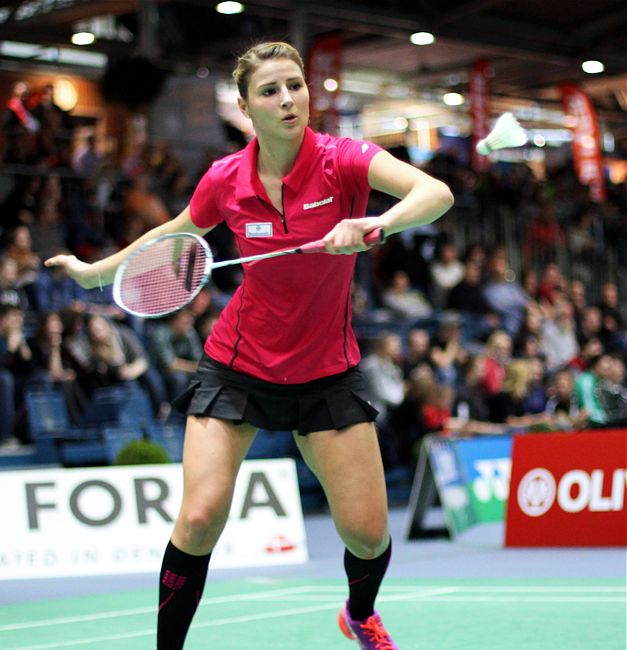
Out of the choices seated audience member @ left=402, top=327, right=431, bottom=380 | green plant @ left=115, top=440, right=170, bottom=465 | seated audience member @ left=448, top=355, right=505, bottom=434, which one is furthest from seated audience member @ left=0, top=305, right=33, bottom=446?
seated audience member @ left=402, top=327, right=431, bottom=380

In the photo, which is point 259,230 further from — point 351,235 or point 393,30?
point 393,30

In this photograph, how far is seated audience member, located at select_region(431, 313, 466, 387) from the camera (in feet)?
44.8

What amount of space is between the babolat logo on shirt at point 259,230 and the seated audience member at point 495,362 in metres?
9.74

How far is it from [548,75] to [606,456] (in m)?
14.4

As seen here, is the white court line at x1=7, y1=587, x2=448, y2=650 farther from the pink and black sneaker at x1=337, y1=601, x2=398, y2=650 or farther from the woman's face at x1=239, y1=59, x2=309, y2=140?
the woman's face at x1=239, y1=59, x2=309, y2=140

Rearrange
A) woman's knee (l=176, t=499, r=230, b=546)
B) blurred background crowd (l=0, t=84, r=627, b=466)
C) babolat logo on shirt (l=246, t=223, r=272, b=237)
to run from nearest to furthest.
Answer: woman's knee (l=176, t=499, r=230, b=546) → babolat logo on shirt (l=246, t=223, r=272, b=237) → blurred background crowd (l=0, t=84, r=627, b=466)

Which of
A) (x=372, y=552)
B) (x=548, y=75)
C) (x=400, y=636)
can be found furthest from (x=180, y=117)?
(x=372, y=552)

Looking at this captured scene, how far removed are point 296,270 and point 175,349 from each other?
7956mm

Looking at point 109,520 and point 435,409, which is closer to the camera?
point 109,520

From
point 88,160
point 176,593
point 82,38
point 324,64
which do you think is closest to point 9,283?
point 88,160

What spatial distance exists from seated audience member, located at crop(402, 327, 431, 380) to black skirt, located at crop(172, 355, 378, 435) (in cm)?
918

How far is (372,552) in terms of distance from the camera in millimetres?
4215

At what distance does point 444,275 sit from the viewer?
16234 millimetres

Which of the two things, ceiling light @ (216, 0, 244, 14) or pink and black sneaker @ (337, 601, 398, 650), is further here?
ceiling light @ (216, 0, 244, 14)
